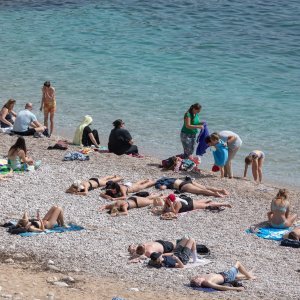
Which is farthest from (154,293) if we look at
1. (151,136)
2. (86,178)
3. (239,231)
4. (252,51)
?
(252,51)

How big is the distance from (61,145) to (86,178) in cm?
232

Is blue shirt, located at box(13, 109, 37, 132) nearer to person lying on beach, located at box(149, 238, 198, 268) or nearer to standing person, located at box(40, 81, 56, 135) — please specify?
standing person, located at box(40, 81, 56, 135)

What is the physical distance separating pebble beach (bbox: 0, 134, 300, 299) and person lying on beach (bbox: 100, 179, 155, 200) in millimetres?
188

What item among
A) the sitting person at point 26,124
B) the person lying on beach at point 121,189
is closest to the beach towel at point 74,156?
the person lying on beach at point 121,189

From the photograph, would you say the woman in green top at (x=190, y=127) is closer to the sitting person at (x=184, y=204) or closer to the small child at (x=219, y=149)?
the small child at (x=219, y=149)

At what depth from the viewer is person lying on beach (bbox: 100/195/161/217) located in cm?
1720

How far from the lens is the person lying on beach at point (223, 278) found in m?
13.7

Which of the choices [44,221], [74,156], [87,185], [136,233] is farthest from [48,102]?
[136,233]

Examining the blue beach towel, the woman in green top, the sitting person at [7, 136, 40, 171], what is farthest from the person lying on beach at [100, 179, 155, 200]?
the woman in green top

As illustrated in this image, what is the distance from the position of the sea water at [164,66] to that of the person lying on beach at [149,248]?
6.92 metres

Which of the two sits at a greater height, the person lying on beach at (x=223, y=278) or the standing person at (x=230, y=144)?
the standing person at (x=230, y=144)

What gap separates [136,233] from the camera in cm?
1619

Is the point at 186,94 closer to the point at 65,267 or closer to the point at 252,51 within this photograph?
the point at 252,51

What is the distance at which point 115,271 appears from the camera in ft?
47.0
